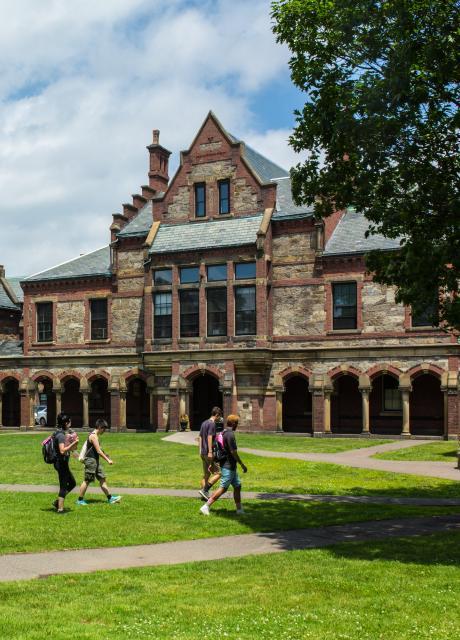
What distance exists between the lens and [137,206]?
4719cm

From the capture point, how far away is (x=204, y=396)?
42.9 m

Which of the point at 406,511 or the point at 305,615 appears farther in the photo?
the point at 406,511

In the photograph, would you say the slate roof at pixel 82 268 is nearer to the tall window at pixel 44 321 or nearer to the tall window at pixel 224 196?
the tall window at pixel 44 321

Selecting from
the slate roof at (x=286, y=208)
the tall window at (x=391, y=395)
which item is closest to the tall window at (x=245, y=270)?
the slate roof at (x=286, y=208)

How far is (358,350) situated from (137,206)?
57.3 ft

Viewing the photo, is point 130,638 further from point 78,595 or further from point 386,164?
point 386,164

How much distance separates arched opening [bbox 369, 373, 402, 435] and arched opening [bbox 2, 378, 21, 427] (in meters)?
25.0

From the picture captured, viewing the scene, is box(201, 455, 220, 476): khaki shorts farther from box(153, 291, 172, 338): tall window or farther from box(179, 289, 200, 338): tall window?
box(153, 291, 172, 338): tall window

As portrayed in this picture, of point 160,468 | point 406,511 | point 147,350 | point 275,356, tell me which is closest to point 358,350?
point 275,356

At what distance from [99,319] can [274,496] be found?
28.3 meters

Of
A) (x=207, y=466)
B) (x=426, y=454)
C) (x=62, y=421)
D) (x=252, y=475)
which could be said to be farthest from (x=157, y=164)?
(x=62, y=421)

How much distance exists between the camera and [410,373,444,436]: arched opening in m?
37.4

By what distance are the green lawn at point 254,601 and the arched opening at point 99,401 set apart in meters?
36.6

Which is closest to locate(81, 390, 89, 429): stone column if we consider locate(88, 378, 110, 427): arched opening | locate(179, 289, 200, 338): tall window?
locate(88, 378, 110, 427): arched opening
